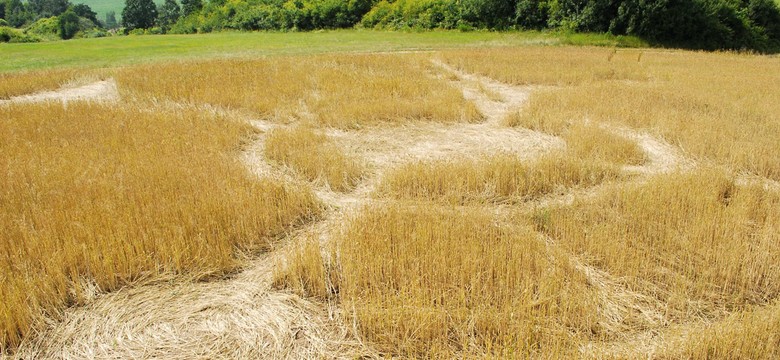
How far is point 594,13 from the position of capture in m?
28.7

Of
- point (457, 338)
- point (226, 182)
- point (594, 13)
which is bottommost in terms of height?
point (457, 338)

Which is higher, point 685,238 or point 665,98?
point 665,98

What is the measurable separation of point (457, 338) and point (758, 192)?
5005 mm

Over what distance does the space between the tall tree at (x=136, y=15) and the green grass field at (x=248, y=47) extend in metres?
48.6

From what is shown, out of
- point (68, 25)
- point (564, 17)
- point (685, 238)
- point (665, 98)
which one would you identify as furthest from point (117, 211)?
point (68, 25)

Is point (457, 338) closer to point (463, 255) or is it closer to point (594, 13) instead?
point (463, 255)

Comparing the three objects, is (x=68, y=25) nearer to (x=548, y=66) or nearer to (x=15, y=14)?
(x=15, y=14)

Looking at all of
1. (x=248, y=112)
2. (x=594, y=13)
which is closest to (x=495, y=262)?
(x=248, y=112)

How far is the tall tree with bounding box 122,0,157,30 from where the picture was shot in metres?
70.2

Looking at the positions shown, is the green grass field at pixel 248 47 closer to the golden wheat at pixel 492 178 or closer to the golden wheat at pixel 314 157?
the golden wheat at pixel 314 157

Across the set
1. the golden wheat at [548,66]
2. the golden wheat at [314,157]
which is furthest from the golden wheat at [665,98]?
the golden wheat at [314,157]

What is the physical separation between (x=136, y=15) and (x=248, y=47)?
5607 centimetres

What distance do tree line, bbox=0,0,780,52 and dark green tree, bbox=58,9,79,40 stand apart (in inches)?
1315

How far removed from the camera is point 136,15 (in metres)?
70.5
